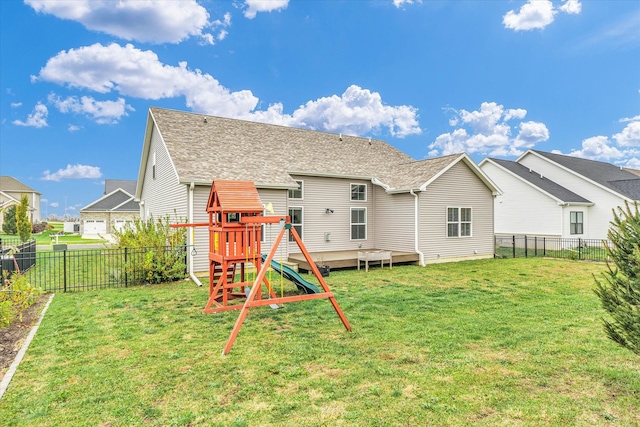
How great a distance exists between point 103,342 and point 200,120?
12.4 m

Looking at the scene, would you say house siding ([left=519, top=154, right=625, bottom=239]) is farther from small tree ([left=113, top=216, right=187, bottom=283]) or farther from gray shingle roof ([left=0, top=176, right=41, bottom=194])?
gray shingle roof ([left=0, top=176, right=41, bottom=194])

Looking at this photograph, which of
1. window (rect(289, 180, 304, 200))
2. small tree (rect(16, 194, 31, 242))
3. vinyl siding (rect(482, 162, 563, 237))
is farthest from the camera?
small tree (rect(16, 194, 31, 242))

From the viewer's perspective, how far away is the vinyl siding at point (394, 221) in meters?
15.4

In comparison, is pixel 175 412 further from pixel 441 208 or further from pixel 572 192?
pixel 572 192

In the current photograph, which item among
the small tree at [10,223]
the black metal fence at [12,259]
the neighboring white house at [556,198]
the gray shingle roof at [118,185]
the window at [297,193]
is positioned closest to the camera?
the black metal fence at [12,259]

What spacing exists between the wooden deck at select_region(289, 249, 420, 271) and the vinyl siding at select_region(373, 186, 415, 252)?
540mm

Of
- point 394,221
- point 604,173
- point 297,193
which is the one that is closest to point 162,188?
point 297,193

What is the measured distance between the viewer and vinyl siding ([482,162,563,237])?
22125mm

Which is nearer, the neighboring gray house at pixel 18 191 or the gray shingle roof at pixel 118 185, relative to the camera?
the gray shingle roof at pixel 118 185

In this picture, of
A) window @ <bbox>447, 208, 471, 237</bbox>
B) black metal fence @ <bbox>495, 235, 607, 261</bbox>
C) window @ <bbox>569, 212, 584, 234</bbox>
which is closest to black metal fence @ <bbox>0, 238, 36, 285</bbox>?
window @ <bbox>447, 208, 471, 237</bbox>

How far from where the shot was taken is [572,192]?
24.7 m

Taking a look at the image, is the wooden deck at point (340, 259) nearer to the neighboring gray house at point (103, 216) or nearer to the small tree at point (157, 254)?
the small tree at point (157, 254)

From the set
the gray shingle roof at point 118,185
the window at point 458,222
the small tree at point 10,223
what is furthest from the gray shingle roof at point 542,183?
the small tree at point 10,223

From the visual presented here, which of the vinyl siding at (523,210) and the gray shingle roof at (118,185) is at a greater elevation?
the gray shingle roof at (118,185)
